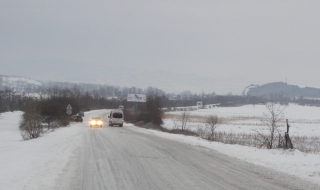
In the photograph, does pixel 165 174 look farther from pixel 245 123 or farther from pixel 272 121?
pixel 245 123

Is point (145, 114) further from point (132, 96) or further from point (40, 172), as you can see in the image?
point (40, 172)

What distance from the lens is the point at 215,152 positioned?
685 inches

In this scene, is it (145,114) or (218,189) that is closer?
(218,189)

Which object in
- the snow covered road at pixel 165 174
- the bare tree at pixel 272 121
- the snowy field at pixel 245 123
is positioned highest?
the bare tree at pixel 272 121

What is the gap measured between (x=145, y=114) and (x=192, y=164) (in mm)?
44889

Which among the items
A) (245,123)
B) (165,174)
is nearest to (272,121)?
(165,174)

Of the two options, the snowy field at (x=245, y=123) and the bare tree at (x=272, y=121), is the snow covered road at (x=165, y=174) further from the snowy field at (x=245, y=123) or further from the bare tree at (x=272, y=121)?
the snowy field at (x=245, y=123)

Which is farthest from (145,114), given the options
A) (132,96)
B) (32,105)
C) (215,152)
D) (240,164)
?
(240,164)

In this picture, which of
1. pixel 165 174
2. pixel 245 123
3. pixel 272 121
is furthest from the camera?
pixel 245 123

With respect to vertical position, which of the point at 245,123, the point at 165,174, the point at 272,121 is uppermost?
the point at 272,121

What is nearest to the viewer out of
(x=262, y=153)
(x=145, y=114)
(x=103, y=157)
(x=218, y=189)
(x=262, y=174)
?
(x=218, y=189)

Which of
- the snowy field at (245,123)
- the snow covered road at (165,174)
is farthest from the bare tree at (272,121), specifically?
the snowy field at (245,123)

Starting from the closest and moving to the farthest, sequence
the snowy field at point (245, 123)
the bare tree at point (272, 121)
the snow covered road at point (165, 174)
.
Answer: the snow covered road at point (165, 174)
the bare tree at point (272, 121)
the snowy field at point (245, 123)

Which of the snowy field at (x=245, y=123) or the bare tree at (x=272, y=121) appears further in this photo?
the snowy field at (x=245, y=123)
